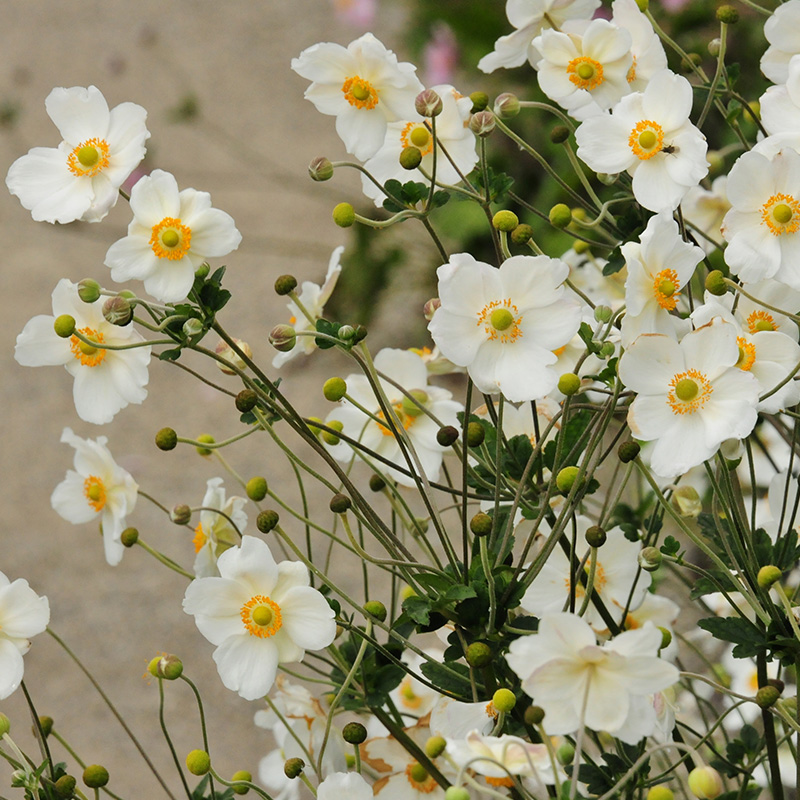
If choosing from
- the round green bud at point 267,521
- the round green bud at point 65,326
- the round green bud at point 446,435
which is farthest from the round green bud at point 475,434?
the round green bud at point 65,326

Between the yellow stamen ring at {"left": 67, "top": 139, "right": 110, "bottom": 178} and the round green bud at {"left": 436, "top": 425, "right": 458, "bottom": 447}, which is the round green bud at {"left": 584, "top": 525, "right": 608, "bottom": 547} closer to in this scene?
the round green bud at {"left": 436, "top": 425, "right": 458, "bottom": 447}

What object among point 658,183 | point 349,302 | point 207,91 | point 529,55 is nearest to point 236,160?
point 207,91

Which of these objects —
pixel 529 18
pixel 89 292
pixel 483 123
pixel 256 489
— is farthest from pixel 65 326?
pixel 529 18

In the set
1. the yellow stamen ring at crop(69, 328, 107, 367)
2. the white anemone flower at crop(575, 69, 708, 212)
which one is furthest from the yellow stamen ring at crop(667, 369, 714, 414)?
the yellow stamen ring at crop(69, 328, 107, 367)

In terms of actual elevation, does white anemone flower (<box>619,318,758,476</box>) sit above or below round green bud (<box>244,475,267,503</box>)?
above

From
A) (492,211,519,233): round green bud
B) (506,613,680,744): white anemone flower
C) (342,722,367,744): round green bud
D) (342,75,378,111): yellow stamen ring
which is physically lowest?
(342,722,367,744): round green bud

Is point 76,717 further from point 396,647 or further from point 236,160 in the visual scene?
point 236,160

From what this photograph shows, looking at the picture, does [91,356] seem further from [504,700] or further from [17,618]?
[504,700]
